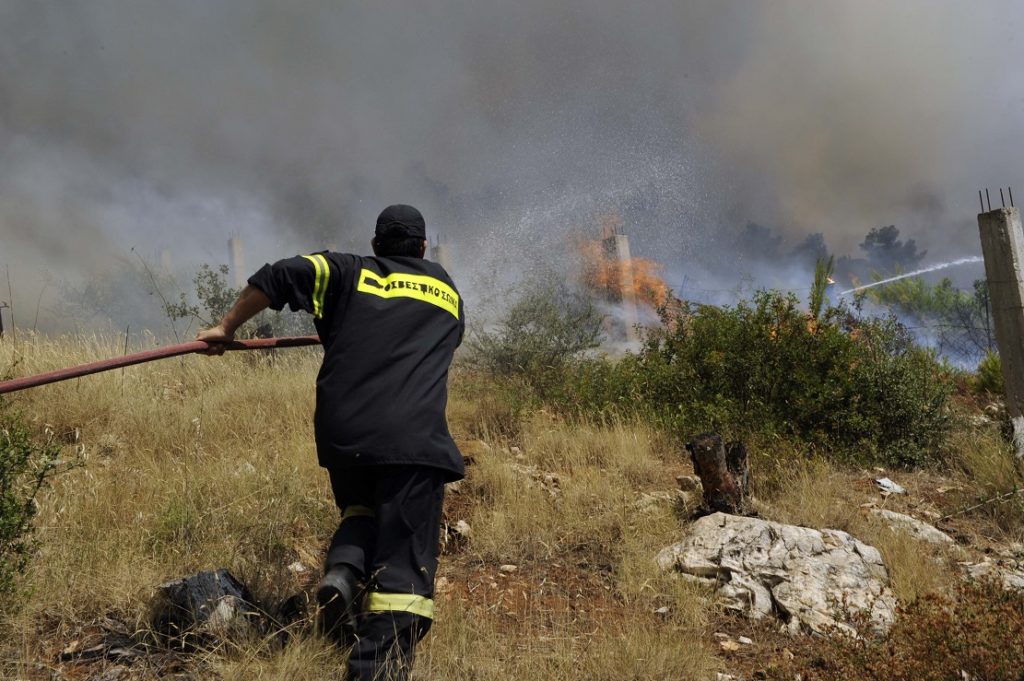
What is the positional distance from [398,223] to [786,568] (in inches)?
99.2

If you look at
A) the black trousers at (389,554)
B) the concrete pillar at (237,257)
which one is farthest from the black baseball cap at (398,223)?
the concrete pillar at (237,257)

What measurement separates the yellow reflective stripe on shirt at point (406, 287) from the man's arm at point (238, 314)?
1.15 ft

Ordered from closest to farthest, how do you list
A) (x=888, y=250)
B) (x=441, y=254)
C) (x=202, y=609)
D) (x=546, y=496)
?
(x=202, y=609), (x=546, y=496), (x=441, y=254), (x=888, y=250)

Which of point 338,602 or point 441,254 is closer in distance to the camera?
point 338,602

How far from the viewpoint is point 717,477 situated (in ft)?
14.6

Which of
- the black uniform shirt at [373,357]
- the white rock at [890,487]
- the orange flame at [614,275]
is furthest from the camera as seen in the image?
the orange flame at [614,275]

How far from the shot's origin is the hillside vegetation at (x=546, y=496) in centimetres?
294

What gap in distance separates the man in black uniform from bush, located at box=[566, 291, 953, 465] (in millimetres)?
3693

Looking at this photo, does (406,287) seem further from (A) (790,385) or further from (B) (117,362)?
(A) (790,385)

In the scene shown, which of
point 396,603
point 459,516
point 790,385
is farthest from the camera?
point 790,385

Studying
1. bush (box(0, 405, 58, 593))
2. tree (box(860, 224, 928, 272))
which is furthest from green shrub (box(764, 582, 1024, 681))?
tree (box(860, 224, 928, 272))

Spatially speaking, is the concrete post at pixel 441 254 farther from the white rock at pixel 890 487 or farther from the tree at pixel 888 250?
the tree at pixel 888 250

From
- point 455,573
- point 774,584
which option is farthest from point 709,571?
point 455,573

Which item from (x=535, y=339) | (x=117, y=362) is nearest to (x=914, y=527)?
(x=117, y=362)
